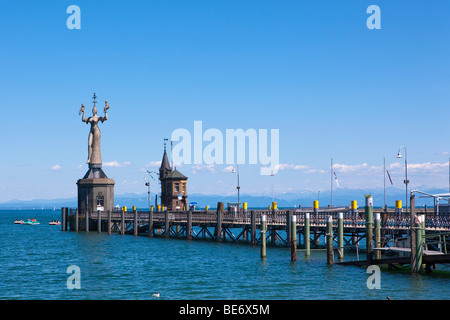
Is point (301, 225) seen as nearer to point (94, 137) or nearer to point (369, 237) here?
point (369, 237)

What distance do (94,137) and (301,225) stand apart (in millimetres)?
42814

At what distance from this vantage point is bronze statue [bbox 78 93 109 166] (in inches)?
3260

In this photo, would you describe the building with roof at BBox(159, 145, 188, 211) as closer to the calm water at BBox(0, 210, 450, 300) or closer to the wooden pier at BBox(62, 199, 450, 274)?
the wooden pier at BBox(62, 199, 450, 274)

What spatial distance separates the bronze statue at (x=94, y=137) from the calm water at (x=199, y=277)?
29.7 metres

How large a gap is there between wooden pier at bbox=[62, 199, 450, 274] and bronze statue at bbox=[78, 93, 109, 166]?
7.68 metres

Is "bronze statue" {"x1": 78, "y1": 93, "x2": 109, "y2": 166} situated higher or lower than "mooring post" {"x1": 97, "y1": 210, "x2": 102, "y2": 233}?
higher

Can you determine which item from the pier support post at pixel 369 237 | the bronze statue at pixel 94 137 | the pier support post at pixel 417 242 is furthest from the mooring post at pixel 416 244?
the bronze statue at pixel 94 137

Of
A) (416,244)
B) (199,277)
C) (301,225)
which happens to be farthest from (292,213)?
(416,244)

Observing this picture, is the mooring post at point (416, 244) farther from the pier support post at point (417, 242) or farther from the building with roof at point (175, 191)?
the building with roof at point (175, 191)

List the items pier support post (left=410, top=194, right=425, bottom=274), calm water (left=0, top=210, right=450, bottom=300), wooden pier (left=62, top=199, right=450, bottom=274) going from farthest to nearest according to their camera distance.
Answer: wooden pier (left=62, top=199, right=450, bottom=274), pier support post (left=410, top=194, right=425, bottom=274), calm water (left=0, top=210, right=450, bottom=300)

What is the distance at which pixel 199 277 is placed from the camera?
36.1 meters

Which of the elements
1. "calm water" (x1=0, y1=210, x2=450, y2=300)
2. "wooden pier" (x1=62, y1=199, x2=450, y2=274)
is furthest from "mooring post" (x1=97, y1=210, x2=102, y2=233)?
"calm water" (x1=0, y1=210, x2=450, y2=300)
